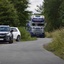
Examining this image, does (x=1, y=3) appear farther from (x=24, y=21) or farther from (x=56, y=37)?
(x=56, y=37)

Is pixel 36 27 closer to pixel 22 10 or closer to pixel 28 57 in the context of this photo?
pixel 22 10

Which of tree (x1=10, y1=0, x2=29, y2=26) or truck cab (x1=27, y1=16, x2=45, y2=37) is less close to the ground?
tree (x1=10, y1=0, x2=29, y2=26)

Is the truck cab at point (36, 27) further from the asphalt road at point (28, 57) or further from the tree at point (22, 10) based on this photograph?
the asphalt road at point (28, 57)

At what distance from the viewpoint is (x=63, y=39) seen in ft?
75.6

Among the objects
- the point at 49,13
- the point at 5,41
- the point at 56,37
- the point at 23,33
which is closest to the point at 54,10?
the point at 49,13

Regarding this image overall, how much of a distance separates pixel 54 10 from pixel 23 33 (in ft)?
103

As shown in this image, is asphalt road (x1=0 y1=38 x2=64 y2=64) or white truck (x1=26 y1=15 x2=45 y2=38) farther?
white truck (x1=26 y1=15 x2=45 y2=38)

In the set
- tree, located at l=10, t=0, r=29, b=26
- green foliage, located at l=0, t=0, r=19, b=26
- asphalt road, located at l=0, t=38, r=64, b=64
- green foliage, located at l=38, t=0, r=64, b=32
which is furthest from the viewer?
green foliage, located at l=38, t=0, r=64, b=32

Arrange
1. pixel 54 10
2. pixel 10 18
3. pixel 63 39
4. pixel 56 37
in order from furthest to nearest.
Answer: pixel 54 10 < pixel 10 18 < pixel 56 37 < pixel 63 39

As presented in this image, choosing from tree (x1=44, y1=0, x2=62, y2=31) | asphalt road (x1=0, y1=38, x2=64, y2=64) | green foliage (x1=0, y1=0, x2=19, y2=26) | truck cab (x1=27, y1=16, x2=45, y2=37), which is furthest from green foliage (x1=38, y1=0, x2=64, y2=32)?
asphalt road (x1=0, y1=38, x2=64, y2=64)

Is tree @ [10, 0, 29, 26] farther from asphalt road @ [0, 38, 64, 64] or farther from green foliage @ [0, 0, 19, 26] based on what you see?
asphalt road @ [0, 38, 64, 64]

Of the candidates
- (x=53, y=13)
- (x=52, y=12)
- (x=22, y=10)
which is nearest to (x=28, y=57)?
(x=22, y=10)

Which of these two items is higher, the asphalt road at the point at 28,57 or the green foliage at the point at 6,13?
the green foliage at the point at 6,13

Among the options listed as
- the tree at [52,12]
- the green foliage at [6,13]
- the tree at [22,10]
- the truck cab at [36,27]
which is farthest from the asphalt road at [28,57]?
the tree at [52,12]
